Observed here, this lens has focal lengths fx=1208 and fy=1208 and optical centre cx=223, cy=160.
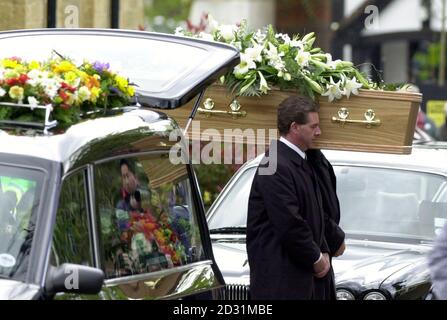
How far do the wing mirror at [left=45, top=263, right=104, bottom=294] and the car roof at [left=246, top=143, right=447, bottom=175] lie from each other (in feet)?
13.2

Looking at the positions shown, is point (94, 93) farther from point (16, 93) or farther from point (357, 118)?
point (357, 118)

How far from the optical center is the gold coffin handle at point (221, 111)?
7336 millimetres

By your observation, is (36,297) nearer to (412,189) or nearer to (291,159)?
(291,159)

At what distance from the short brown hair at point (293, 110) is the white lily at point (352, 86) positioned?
389 millimetres

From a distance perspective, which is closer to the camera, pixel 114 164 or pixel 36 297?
pixel 36 297

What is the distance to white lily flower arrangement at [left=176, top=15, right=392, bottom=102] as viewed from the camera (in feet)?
23.7

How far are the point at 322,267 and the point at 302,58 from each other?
137 cm

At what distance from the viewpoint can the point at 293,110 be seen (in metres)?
6.71

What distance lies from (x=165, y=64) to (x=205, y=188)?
22.1ft

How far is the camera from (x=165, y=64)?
6.42m

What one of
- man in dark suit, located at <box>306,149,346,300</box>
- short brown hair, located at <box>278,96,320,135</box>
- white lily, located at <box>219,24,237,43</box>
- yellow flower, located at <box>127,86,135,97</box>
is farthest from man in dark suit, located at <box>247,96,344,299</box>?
yellow flower, located at <box>127,86,135,97</box>

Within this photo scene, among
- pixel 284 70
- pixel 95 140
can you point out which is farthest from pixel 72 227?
pixel 284 70
